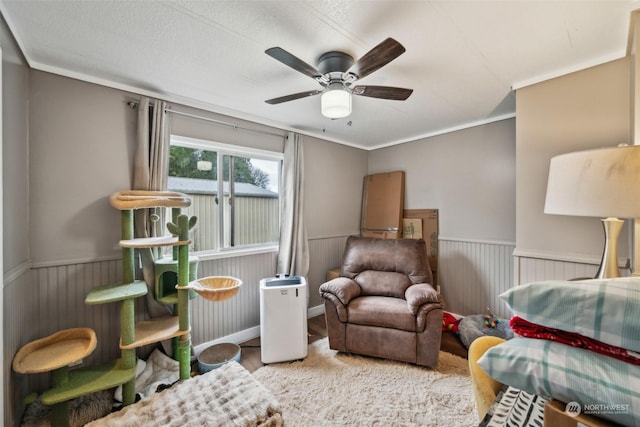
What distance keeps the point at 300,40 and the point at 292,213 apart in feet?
6.09

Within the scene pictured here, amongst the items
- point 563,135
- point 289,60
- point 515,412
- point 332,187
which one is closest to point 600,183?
point 563,135

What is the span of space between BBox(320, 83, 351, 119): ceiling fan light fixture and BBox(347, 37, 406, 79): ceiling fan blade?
0.15 meters

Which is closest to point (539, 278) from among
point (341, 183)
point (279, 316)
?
point (279, 316)

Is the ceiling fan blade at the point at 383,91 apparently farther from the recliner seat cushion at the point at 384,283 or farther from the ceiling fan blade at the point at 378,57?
the recliner seat cushion at the point at 384,283

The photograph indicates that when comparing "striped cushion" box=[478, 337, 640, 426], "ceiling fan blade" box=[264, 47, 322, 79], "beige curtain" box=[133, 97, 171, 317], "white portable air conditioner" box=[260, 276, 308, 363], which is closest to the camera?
"striped cushion" box=[478, 337, 640, 426]

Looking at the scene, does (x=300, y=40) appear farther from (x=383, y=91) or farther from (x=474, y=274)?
(x=474, y=274)

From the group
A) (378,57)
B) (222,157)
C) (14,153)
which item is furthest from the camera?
(222,157)

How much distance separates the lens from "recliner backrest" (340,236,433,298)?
2648mm

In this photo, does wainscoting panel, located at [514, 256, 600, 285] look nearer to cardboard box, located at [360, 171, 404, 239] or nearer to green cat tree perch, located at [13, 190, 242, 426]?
cardboard box, located at [360, 171, 404, 239]

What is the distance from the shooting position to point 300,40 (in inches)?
58.9

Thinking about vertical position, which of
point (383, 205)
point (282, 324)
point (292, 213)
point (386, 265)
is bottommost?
point (282, 324)

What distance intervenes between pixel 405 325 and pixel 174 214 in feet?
7.20

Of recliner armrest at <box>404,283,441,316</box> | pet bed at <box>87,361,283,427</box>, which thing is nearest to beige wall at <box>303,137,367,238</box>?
recliner armrest at <box>404,283,441,316</box>

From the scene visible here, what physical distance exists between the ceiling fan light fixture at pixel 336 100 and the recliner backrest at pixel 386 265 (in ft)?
5.58
